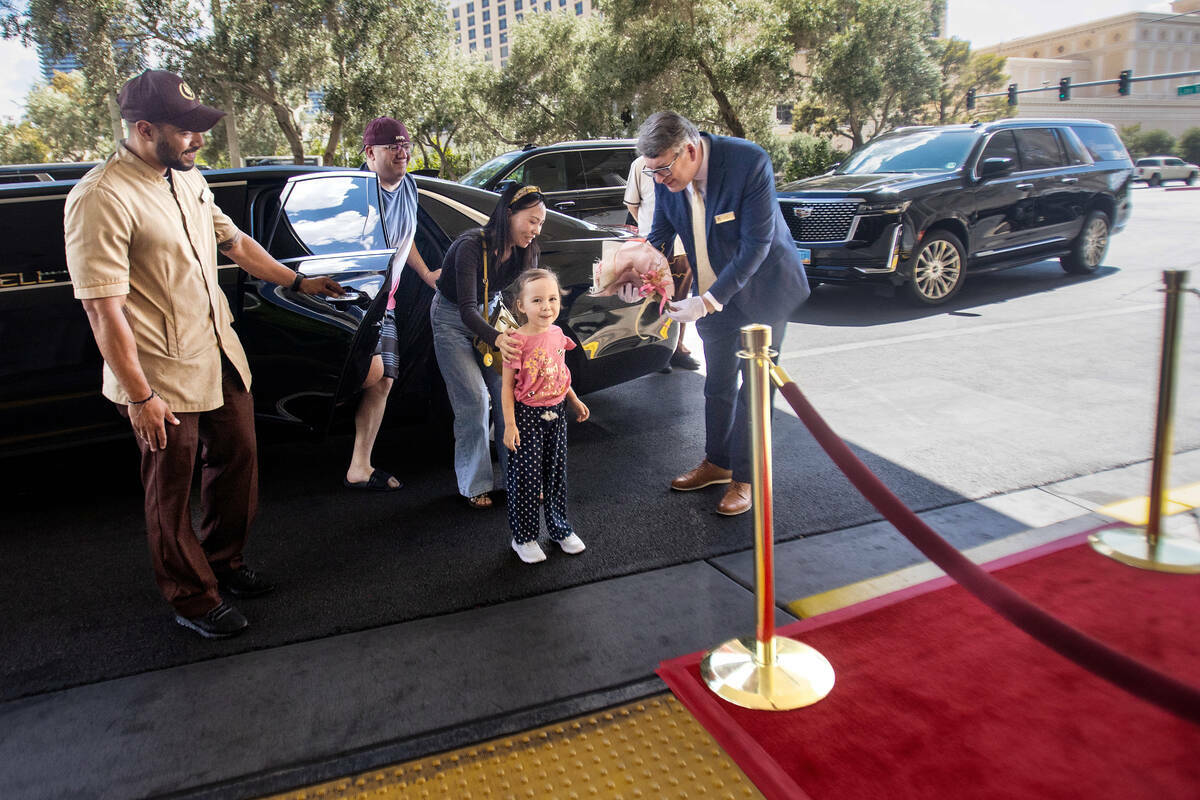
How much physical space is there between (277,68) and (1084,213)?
18964 mm

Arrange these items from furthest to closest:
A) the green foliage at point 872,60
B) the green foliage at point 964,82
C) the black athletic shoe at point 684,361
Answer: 1. the green foliage at point 964,82
2. the green foliage at point 872,60
3. the black athletic shoe at point 684,361

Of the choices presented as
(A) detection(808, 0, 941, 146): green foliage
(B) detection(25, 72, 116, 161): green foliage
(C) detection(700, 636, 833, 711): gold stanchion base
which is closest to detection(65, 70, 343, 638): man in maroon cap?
(C) detection(700, 636, 833, 711): gold stanchion base

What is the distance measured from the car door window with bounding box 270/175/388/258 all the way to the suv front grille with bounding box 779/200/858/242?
5223 mm

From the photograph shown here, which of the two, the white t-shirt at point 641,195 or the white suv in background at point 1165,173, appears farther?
the white suv in background at point 1165,173

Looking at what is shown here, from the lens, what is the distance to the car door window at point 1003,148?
8.49 meters

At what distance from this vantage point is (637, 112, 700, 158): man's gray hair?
3.25 m

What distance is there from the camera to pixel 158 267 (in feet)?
8.32

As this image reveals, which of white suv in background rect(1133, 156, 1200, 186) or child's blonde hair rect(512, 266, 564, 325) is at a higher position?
white suv in background rect(1133, 156, 1200, 186)

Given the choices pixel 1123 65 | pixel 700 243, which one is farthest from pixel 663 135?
pixel 1123 65

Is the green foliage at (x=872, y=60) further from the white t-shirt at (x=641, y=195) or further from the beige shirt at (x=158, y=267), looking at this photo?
the beige shirt at (x=158, y=267)

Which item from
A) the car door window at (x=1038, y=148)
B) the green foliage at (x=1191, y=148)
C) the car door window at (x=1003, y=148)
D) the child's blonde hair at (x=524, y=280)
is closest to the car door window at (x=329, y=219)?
the child's blonde hair at (x=524, y=280)

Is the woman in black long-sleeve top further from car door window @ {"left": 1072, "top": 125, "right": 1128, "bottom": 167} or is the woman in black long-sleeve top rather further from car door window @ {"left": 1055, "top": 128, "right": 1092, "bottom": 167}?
car door window @ {"left": 1072, "top": 125, "right": 1128, "bottom": 167}

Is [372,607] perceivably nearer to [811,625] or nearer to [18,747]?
[18,747]

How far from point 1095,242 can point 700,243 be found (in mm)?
8225
